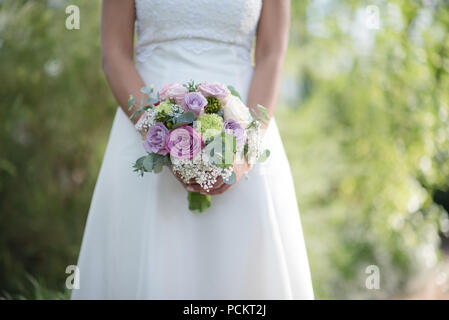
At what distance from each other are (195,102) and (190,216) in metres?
0.49

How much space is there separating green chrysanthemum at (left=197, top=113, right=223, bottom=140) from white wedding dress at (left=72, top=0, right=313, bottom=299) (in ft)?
1.19

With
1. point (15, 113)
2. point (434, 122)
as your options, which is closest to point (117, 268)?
point (15, 113)

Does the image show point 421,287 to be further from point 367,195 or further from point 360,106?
point 360,106

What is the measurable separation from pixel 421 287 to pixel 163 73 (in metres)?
4.85

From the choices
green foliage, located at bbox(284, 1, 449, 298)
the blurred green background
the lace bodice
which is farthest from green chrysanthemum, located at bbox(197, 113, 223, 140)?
green foliage, located at bbox(284, 1, 449, 298)

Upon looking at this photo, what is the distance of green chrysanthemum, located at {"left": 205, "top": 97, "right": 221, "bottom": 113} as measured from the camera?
4.64 feet

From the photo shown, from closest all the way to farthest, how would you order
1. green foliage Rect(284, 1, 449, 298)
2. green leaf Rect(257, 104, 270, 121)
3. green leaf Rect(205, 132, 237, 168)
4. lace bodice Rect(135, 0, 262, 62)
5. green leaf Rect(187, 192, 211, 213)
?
1. green leaf Rect(205, 132, 237, 168)
2. green leaf Rect(257, 104, 270, 121)
3. green leaf Rect(187, 192, 211, 213)
4. lace bodice Rect(135, 0, 262, 62)
5. green foliage Rect(284, 1, 449, 298)

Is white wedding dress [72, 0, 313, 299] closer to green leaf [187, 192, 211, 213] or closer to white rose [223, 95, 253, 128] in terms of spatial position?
green leaf [187, 192, 211, 213]

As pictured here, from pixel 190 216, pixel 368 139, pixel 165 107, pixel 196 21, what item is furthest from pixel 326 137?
pixel 165 107

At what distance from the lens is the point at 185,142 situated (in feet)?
4.37

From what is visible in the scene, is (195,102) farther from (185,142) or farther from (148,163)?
(148,163)

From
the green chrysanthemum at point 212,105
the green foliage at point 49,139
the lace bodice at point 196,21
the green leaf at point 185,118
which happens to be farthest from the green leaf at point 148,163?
the green foliage at point 49,139

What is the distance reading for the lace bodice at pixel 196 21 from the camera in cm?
169

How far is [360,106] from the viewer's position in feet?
14.9
